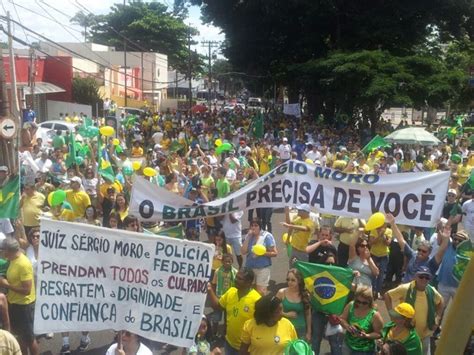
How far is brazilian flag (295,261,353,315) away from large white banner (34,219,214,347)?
4.53 feet

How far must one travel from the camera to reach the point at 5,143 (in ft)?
36.8

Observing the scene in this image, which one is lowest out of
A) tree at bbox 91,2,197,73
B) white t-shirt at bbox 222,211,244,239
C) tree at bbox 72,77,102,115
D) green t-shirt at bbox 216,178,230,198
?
white t-shirt at bbox 222,211,244,239

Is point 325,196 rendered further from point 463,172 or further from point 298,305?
point 463,172

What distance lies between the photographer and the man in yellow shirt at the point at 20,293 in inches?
230

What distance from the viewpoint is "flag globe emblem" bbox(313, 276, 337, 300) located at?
588 cm

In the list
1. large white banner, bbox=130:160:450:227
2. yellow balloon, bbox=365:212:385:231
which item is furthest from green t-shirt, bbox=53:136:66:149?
yellow balloon, bbox=365:212:385:231

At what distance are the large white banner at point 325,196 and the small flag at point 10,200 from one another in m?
1.88

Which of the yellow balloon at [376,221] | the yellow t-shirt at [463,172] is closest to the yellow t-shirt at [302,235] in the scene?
the yellow balloon at [376,221]

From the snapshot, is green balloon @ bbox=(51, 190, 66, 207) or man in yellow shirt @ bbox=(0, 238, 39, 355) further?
green balloon @ bbox=(51, 190, 66, 207)

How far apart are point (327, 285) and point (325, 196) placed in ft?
4.16

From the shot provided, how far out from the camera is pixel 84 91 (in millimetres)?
37906

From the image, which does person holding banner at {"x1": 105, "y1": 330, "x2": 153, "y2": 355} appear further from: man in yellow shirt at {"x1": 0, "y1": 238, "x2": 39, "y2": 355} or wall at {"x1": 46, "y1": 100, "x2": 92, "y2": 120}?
wall at {"x1": 46, "y1": 100, "x2": 92, "y2": 120}

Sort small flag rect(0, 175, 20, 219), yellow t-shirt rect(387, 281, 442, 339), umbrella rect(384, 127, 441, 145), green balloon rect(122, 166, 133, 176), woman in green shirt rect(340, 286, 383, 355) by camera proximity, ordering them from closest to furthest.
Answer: woman in green shirt rect(340, 286, 383, 355), yellow t-shirt rect(387, 281, 442, 339), small flag rect(0, 175, 20, 219), green balloon rect(122, 166, 133, 176), umbrella rect(384, 127, 441, 145)

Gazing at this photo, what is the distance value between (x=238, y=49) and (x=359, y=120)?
8489mm
